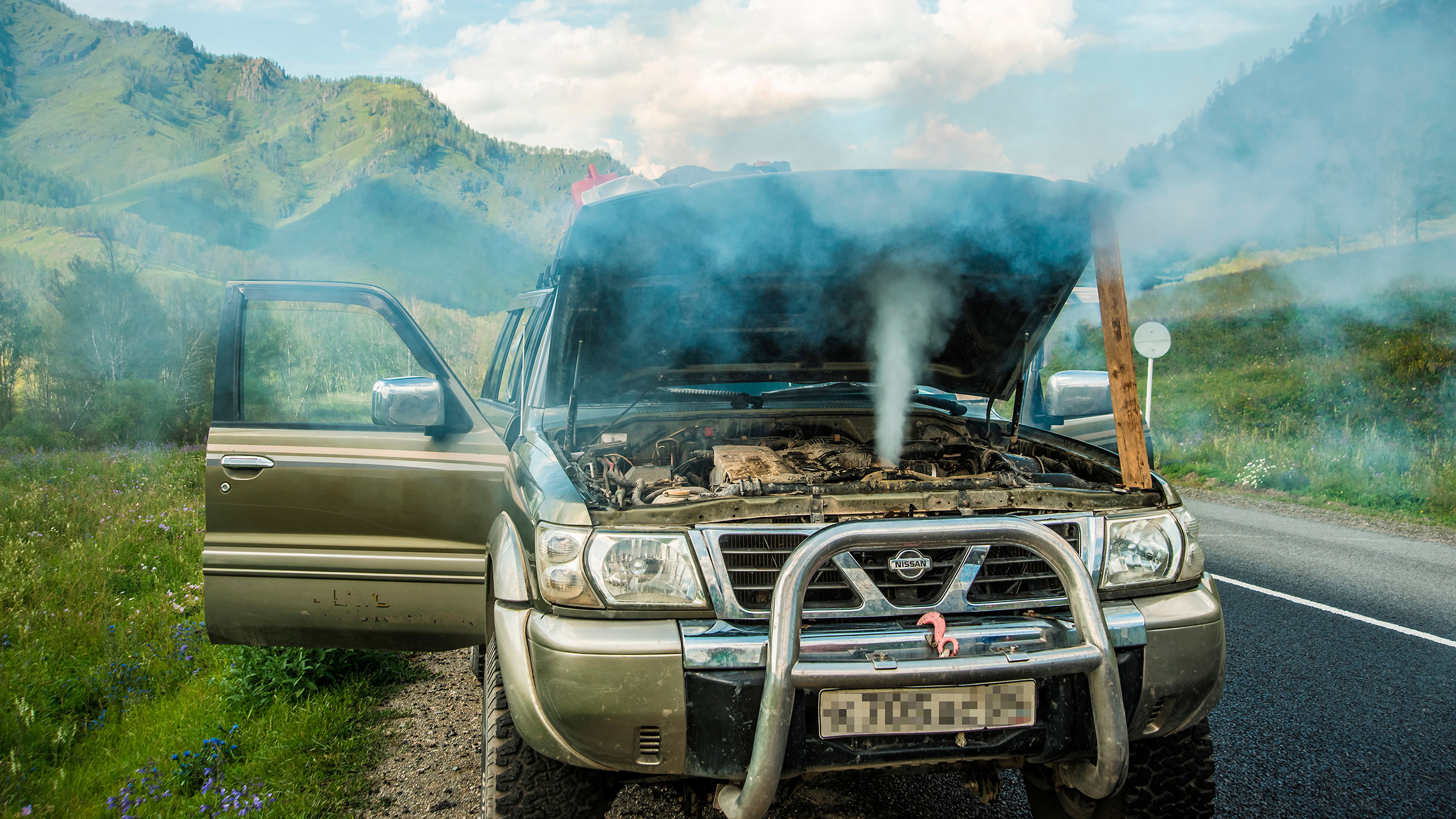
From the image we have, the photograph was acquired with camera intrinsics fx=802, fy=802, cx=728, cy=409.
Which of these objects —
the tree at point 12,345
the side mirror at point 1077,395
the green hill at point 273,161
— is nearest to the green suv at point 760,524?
the side mirror at point 1077,395

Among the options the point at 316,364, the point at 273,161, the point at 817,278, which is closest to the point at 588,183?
the point at 817,278

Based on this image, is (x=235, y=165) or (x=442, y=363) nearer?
(x=442, y=363)

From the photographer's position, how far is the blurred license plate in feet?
5.63

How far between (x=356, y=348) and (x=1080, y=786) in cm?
2969

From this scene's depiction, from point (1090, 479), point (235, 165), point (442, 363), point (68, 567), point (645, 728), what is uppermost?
point (235, 165)

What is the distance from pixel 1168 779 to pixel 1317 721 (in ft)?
5.85

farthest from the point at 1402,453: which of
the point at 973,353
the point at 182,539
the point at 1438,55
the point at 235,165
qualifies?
the point at 235,165

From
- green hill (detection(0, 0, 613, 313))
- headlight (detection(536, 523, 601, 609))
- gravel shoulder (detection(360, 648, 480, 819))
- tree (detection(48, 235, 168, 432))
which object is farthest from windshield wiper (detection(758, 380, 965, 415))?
green hill (detection(0, 0, 613, 313))

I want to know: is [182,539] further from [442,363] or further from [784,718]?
[784,718]

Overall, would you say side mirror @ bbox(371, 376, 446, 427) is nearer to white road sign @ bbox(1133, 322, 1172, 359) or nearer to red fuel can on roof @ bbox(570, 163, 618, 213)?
red fuel can on roof @ bbox(570, 163, 618, 213)

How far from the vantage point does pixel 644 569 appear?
189 centimetres

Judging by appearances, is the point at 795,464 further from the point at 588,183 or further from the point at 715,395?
the point at 588,183

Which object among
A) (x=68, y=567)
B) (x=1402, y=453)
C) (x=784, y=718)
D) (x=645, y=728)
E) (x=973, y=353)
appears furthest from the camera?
(x=1402, y=453)

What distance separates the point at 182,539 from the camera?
19.1ft
